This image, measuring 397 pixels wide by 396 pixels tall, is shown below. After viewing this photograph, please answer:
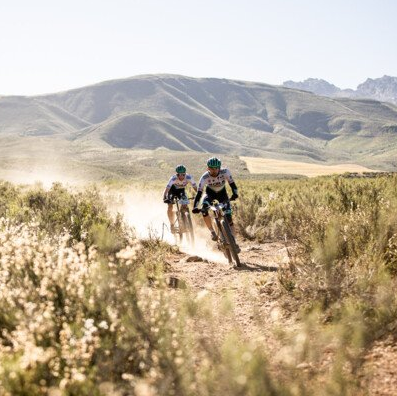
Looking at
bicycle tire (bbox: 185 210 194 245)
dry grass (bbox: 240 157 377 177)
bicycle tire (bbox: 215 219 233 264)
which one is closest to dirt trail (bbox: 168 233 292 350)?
bicycle tire (bbox: 215 219 233 264)

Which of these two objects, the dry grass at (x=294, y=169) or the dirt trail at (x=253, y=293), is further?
the dry grass at (x=294, y=169)

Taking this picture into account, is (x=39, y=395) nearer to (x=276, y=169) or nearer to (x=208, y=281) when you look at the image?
(x=208, y=281)

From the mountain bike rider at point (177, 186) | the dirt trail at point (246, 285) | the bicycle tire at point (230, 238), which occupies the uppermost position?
the mountain bike rider at point (177, 186)

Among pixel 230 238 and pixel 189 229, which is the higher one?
pixel 230 238

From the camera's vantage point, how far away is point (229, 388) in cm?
303

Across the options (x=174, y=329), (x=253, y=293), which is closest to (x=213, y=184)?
(x=253, y=293)

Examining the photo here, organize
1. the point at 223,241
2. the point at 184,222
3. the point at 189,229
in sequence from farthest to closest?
the point at 184,222 < the point at 189,229 < the point at 223,241

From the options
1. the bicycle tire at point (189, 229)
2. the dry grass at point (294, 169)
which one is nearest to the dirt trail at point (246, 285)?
the bicycle tire at point (189, 229)

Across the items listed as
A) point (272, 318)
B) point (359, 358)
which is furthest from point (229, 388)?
point (272, 318)

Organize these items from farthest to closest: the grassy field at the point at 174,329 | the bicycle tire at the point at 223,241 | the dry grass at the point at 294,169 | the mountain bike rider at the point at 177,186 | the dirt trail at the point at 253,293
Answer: the dry grass at the point at 294,169
the mountain bike rider at the point at 177,186
the bicycle tire at the point at 223,241
the dirt trail at the point at 253,293
the grassy field at the point at 174,329

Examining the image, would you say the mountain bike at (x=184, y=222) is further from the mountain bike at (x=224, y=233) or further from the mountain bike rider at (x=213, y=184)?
the mountain bike at (x=224, y=233)

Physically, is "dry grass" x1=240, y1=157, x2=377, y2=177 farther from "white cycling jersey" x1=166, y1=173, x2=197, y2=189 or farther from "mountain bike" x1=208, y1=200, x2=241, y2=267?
"mountain bike" x1=208, y1=200, x2=241, y2=267

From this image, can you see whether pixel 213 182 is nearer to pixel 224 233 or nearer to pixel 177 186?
pixel 224 233

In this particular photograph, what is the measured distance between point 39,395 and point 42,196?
33.7ft
